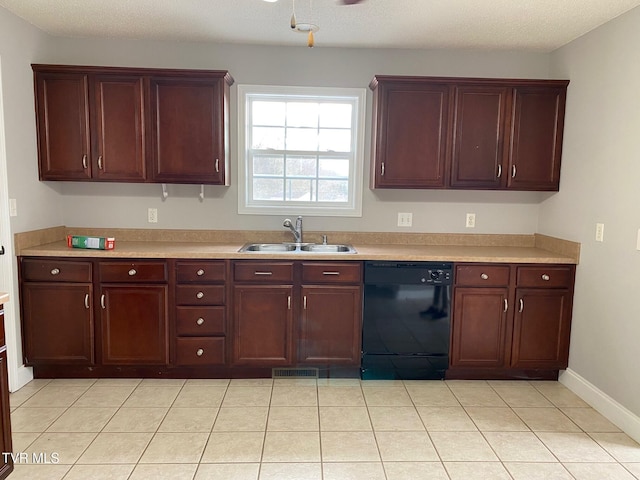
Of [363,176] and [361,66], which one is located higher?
[361,66]

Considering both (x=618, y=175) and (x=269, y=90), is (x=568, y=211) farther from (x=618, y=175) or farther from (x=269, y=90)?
(x=269, y=90)

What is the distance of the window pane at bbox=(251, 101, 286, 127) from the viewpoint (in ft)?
11.6

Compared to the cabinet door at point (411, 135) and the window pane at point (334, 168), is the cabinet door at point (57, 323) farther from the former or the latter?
the cabinet door at point (411, 135)

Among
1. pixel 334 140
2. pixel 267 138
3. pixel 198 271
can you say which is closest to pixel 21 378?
pixel 198 271

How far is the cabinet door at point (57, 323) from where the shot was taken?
2.97 metres

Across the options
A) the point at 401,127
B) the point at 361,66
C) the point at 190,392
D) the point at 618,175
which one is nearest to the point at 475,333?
the point at 618,175

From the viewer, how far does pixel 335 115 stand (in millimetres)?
3592

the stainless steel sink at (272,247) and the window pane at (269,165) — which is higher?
the window pane at (269,165)

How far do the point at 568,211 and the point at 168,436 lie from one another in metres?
3.09

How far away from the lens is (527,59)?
3500mm

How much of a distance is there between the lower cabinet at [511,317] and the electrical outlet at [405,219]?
0.70 m

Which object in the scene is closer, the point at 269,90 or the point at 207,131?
the point at 207,131

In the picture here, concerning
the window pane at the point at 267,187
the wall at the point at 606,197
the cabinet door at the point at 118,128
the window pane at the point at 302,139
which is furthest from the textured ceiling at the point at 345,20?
the window pane at the point at 267,187

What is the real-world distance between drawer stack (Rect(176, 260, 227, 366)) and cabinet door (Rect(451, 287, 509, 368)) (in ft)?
5.47
